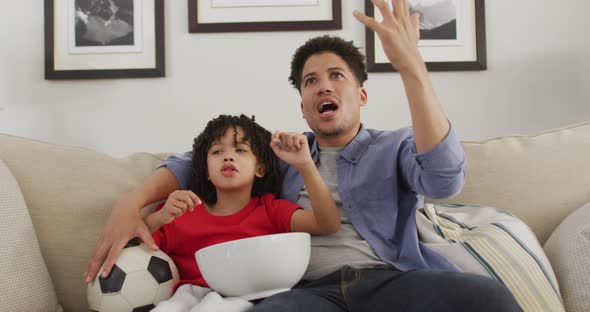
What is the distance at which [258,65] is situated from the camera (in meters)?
1.95

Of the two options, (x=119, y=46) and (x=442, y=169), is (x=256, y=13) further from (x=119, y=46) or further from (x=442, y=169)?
(x=442, y=169)

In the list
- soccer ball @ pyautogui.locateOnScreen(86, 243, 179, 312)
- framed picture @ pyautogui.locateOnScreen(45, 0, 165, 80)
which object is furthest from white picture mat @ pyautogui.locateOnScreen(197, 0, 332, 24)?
soccer ball @ pyautogui.locateOnScreen(86, 243, 179, 312)

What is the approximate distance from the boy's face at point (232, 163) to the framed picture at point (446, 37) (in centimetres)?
72

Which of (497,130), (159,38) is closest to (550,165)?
(497,130)

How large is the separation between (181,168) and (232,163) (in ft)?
0.59

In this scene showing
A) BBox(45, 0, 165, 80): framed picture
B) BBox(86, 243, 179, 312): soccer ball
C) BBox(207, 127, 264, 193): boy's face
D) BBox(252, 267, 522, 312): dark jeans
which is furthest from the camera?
BBox(45, 0, 165, 80): framed picture

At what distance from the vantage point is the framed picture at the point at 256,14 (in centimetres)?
193

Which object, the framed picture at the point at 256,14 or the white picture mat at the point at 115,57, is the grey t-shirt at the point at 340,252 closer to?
the framed picture at the point at 256,14

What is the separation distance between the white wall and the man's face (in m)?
0.46

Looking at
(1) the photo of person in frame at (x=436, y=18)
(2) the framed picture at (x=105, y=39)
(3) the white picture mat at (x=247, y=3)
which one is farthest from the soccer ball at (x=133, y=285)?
(1) the photo of person in frame at (x=436, y=18)

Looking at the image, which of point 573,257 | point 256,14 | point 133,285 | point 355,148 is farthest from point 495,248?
point 256,14

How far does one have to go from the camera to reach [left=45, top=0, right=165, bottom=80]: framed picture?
193cm

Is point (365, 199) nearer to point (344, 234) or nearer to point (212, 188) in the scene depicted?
point (344, 234)

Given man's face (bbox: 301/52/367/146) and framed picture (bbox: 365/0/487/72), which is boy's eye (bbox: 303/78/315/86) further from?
framed picture (bbox: 365/0/487/72)
